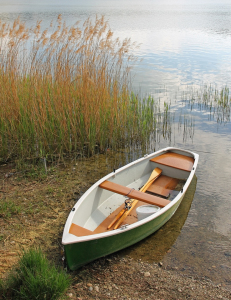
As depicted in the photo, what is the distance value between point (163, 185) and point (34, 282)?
3210mm

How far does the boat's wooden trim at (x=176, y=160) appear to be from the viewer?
221 inches

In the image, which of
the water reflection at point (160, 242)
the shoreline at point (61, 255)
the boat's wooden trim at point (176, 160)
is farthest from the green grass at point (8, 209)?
the boat's wooden trim at point (176, 160)

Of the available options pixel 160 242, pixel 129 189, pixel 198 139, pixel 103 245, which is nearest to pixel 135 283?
pixel 103 245

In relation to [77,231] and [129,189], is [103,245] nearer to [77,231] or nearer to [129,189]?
[77,231]

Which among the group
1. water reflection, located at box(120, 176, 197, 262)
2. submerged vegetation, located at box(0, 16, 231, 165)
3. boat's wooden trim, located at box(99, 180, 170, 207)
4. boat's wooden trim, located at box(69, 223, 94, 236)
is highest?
submerged vegetation, located at box(0, 16, 231, 165)

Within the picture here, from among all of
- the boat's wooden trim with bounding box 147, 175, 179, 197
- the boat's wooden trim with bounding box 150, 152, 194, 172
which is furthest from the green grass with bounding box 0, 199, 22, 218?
the boat's wooden trim with bounding box 150, 152, 194, 172

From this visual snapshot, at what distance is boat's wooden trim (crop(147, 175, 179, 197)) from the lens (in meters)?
5.27

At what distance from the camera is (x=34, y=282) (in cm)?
270

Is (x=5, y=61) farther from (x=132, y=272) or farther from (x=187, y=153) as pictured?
(x=132, y=272)

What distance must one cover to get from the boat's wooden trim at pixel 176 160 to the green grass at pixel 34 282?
3.21 meters

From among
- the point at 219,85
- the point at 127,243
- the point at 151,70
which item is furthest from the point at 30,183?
the point at 151,70

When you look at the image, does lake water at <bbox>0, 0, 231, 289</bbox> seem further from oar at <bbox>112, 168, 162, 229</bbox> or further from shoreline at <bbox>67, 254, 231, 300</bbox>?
oar at <bbox>112, 168, 162, 229</bbox>

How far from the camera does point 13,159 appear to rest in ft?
18.8

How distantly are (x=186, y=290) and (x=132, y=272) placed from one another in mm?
595
